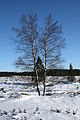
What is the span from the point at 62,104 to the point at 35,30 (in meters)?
8.29

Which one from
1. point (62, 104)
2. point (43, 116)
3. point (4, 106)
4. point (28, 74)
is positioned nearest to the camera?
point (43, 116)

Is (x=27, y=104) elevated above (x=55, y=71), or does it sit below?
below

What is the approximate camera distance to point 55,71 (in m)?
16.7

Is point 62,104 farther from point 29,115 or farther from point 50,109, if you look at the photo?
point 29,115

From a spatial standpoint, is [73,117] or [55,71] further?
[55,71]

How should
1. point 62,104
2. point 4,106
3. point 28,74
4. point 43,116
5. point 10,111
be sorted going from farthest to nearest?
point 28,74 < point 62,104 < point 4,106 < point 10,111 < point 43,116

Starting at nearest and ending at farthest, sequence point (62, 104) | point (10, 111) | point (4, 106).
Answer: point (10, 111) < point (4, 106) < point (62, 104)

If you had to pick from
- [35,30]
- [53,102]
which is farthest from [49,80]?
[53,102]

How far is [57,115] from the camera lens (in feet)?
27.7

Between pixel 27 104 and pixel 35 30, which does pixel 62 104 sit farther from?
pixel 35 30

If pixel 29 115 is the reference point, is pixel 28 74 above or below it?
above

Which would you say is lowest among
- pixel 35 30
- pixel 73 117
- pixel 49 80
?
pixel 73 117

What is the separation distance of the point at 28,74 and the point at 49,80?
191cm

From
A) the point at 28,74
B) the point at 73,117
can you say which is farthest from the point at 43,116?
the point at 28,74
